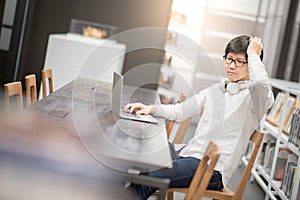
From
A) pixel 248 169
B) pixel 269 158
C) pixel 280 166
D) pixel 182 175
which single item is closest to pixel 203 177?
pixel 182 175

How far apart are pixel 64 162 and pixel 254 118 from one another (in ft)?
4.66

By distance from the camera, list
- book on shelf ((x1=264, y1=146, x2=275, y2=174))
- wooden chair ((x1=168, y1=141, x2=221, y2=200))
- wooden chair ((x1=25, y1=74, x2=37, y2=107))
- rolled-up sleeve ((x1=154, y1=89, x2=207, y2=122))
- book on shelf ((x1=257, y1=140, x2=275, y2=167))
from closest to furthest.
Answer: wooden chair ((x1=168, y1=141, x2=221, y2=200)) < rolled-up sleeve ((x1=154, y1=89, x2=207, y2=122)) < wooden chair ((x1=25, y1=74, x2=37, y2=107)) < book on shelf ((x1=264, y1=146, x2=275, y2=174)) < book on shelf ((x1=257, y1=140, x2=275, y2=167))

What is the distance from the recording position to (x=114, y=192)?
253cm

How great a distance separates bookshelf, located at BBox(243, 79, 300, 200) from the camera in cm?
433

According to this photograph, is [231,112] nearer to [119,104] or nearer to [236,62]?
[236,62]

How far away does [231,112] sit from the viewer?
3.06 metres

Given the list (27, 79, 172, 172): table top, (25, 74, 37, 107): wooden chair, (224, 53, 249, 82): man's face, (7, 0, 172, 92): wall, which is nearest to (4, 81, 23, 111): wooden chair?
(27, 79, 172, 172): table top

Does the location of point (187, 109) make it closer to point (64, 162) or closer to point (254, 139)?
point (254, 139)

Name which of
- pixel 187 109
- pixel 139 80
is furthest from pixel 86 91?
pixel 139 80

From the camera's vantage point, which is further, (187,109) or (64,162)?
(187,109)

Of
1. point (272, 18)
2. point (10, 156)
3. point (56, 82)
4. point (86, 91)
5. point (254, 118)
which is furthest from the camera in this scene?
point (272, 18)

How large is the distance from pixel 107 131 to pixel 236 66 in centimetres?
89

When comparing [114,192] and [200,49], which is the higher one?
[200,49]

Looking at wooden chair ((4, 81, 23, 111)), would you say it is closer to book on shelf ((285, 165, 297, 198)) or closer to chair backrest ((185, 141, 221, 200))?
chair backrest ((185, 141, 221, 200))
